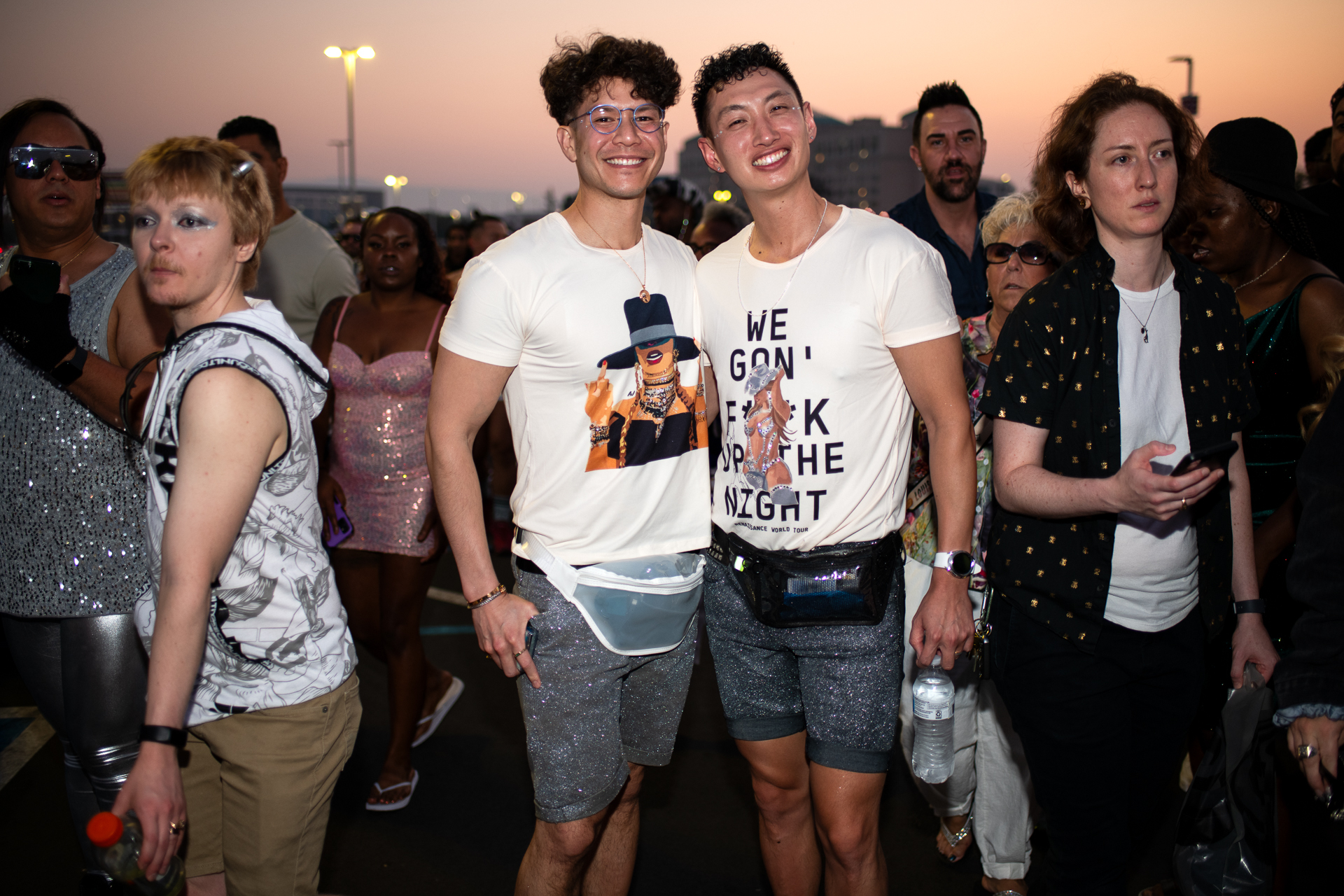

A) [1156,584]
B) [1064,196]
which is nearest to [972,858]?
[1156,584]

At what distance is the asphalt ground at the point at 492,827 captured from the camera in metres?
3.53

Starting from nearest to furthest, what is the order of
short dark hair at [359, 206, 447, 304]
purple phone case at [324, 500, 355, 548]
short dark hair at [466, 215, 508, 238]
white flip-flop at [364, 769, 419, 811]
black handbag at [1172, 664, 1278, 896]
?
black handbag at [1172, 664, 1278, 896] → white flip-flop at [364, 769, 419, 811] → purple phone case at [324, 500, 355, 548] → short dark hair at [359, 206, 447, 304] → short dark hair at [466, 215, 508, 238]

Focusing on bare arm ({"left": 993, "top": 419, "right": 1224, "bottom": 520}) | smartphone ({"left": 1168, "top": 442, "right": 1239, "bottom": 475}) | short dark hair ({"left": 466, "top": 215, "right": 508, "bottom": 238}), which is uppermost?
short dark hair ({"left": 466, "top": 215, "right": 508, "bottom": 238})

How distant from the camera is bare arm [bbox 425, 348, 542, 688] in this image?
2.52m

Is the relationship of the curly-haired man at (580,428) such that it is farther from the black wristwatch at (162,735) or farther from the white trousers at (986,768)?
the white trousers at (986,768)

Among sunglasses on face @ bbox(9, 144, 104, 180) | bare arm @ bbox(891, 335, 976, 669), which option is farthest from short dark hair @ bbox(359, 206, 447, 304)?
bare arm @ bbox(891, 335, 976, 669)

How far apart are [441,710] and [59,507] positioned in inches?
98.6

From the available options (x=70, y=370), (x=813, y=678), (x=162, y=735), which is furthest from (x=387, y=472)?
(x=162, y=735)

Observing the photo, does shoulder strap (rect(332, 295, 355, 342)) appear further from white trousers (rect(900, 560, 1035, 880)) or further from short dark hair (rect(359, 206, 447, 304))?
white trousers (rect(900, 560, 1035, 880))

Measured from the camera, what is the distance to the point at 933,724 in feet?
9.48

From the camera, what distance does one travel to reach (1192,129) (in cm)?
256

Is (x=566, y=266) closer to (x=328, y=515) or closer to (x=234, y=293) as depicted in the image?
(x=234, y=293)

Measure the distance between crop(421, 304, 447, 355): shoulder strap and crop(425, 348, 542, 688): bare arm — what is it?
2.01m

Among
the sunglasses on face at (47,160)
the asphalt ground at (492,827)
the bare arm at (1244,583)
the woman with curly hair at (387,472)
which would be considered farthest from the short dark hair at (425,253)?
the bare arm at (1244,583)
